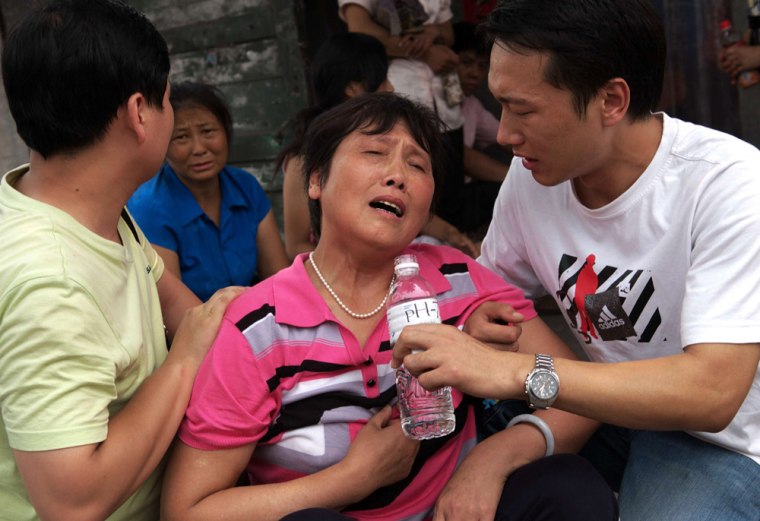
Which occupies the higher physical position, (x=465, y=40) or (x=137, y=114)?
(x=137, y=114)

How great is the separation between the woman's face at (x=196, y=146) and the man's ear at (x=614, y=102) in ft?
6.68

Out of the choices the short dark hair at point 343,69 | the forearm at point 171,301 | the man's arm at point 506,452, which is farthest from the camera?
the short dark hair at point 343,69

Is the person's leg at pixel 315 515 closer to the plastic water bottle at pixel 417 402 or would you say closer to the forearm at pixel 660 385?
the plastic water bottle at pixel 417 402

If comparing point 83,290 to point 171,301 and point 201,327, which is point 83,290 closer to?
point 201,327

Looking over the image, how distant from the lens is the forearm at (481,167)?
5094 millimetres

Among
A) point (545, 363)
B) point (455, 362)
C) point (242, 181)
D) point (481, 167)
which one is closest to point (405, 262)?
point (455, 362)

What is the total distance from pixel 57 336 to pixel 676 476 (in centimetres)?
161

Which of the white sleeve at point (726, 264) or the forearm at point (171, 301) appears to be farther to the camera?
the forearm at point (171, 301)

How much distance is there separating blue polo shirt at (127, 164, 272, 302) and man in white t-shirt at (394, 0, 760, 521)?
1688 mm

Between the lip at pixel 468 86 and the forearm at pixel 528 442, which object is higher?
the forearm at pixel 528 442

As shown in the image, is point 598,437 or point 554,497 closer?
point 554,497

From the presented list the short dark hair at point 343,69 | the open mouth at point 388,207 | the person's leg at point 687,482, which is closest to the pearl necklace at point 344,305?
the open mouth at point 388,207

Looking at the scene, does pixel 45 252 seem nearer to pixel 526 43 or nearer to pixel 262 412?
pixel 262 412

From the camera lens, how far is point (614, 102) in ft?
6.73
